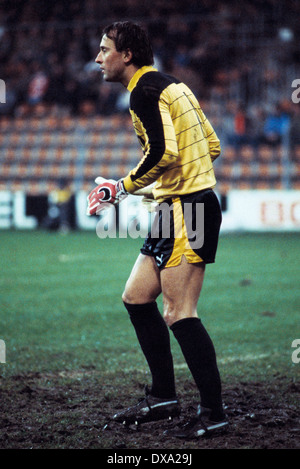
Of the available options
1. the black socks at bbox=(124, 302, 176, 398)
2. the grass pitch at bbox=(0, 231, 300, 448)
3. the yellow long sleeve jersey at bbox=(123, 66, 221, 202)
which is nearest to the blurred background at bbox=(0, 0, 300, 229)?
the grass pitch at bbox=(0, 231, 300, 448)

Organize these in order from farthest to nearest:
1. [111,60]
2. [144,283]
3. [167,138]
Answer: [144,283]
[111,60]
[167,138]

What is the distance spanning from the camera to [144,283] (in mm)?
3836

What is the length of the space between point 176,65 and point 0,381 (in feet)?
52.1

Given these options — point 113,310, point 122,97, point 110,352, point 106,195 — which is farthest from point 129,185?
point 122,97

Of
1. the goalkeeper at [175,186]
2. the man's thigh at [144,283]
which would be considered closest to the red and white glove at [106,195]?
the goalkeeper at [175,186]

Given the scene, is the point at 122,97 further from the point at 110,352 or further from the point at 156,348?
the point at 156,348

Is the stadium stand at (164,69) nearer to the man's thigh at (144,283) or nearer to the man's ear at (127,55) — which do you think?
the man's thigh at (144,283)

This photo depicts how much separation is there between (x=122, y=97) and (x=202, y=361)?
1631 centimetres

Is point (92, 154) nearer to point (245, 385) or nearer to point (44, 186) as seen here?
point (44, 186)

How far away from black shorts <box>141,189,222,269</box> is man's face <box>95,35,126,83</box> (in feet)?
2.41

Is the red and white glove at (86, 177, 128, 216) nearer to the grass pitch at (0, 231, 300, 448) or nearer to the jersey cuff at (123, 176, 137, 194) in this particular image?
the jersey cuff at (123, 176, 137, 194)

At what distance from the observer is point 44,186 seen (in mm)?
19000

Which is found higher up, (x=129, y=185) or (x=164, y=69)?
(x=164, y=69)
